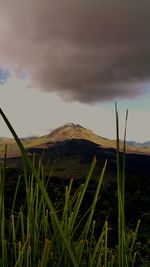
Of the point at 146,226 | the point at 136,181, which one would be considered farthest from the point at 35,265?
the point at 136,181

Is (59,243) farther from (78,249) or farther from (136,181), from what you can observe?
(136,181)

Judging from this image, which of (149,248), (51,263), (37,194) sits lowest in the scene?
(149,248)

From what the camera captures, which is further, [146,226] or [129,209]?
[129,209]

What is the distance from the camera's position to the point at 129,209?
29.6 metres

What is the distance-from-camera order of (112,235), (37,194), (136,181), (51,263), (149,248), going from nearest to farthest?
(51,263) → (37,194) → (149,248) → (112,235) → (136,181)

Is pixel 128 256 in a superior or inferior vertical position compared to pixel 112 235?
superior

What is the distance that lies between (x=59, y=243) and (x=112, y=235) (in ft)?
67.3

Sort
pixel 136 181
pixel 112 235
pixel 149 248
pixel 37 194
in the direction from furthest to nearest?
1. pixel 136 181
2. pixel 112 235
3. pixel 149 248
4. pixel 37 194

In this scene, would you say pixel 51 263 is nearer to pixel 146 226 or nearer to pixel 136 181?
pixel 146 226

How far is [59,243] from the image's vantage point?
8.77 feet

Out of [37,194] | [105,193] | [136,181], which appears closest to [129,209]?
[105,193]

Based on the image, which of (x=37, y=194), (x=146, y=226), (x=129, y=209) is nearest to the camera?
(x=37, y=194)

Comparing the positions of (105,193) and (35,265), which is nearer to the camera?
(35,265)

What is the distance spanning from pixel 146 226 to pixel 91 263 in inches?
989
